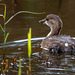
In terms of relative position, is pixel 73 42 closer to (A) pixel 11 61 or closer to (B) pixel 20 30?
(A) pixel 11 61

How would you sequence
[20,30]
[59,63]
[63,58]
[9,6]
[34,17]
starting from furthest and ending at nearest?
1. [9,6]
2. [34,17]
3. [20,30]
4. [63,58]
5. [59,63]

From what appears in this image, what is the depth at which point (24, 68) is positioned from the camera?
7559mm

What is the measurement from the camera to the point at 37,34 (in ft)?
38.3

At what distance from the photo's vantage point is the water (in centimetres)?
760

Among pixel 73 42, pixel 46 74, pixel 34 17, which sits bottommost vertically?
pixel 46 74

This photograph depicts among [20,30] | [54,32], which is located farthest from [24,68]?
[20,30]

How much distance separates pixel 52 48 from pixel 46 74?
2.37 m

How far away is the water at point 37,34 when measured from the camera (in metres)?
7.60

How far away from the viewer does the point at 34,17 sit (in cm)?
1438

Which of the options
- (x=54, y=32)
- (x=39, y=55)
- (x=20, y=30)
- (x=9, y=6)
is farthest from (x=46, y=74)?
(x=9, y=6)

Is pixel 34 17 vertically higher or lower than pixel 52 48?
higher

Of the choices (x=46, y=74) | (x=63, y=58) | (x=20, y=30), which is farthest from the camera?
(x=20, y=30)

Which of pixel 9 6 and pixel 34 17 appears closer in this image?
pixel 34 17

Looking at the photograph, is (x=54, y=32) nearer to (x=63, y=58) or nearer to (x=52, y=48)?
(x=52, y=48)
